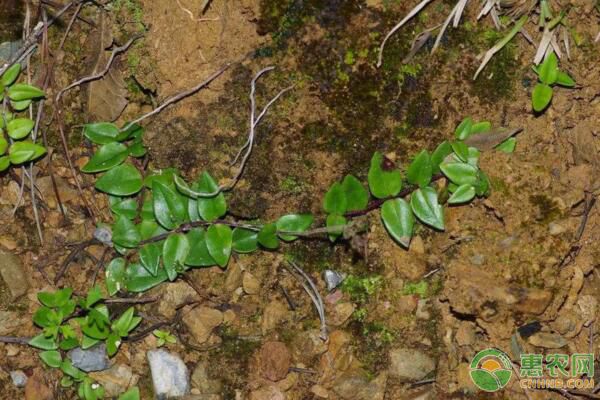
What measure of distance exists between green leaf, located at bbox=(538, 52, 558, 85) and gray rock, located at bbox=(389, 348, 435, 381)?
101 cm

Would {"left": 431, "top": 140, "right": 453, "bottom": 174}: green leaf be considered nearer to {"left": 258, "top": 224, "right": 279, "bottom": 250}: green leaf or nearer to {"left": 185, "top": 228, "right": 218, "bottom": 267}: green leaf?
{"left": 258, "top": 224, "right": 279, "bottom": 250}: green leaf

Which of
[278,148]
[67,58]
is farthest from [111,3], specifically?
[278,148]

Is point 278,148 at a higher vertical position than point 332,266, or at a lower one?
higher

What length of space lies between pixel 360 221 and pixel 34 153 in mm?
1183

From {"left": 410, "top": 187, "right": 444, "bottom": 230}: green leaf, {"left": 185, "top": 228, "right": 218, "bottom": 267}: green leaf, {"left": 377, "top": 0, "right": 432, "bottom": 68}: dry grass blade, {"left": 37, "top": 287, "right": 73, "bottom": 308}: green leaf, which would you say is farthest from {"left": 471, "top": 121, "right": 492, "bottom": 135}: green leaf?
{"left": 37, "top": 287, "right": 73, "bottom": 308}: green leaf

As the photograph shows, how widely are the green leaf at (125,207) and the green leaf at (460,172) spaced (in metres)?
1.08

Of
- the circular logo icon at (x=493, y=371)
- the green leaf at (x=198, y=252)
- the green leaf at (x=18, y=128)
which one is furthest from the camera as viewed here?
the green leaf at (x=18, y=128)

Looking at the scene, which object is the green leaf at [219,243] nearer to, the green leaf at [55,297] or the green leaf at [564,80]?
the green leaf at [55,297]

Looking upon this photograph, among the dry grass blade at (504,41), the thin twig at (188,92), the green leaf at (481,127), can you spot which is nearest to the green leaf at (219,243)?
the thin twig at (188,92)

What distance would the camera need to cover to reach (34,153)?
8.33 feet

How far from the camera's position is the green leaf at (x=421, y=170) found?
94.4 inches

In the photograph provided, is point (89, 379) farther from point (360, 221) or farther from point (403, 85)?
point (403, 85)

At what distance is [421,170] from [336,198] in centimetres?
30

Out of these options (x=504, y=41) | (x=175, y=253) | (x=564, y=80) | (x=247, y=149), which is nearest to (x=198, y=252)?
(x=175, y=253)
